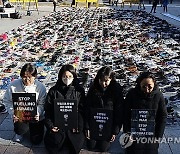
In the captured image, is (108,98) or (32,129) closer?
(108,98)

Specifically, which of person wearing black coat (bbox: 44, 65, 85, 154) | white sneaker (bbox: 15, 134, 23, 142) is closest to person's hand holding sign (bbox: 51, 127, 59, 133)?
person wearing black coat (bbox: 44, 65, 85, 154)

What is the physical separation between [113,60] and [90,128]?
509 centimetres

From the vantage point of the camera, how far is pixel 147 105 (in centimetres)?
418

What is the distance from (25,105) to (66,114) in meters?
0.61

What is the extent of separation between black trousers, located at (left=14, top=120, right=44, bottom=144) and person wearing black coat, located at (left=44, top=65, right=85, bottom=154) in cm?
26

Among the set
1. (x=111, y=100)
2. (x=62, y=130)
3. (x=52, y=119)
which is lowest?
(x=62, y=130)

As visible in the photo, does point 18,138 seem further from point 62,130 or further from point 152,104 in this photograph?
point 152,104

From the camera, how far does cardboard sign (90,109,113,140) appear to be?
14.0 feet

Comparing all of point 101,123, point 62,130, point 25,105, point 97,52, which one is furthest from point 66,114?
A: point 97,52

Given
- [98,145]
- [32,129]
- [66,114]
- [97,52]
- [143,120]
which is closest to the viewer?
[143,120]

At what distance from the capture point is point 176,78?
7.58 meters

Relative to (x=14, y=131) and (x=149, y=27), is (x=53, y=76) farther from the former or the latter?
(x=149, y=27)

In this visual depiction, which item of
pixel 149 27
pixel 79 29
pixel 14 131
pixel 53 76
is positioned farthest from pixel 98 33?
pixel 14 131

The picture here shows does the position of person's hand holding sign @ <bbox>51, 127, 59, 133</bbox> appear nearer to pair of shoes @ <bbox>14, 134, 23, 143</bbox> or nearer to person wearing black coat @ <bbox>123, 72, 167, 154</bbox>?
pair of shoes @ <bbox>14, 134, 23, 143</bbox>
